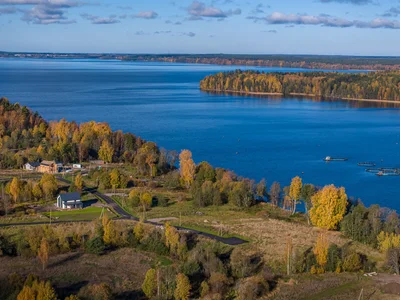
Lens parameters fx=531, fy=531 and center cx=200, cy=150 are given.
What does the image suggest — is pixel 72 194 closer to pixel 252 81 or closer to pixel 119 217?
pixel 119 217

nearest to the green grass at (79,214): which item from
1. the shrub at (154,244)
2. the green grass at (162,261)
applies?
the shrub at (154,244)

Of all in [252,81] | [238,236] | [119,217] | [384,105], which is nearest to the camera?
[238,236]

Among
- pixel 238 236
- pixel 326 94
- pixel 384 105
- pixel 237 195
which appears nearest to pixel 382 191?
pixel 237 195

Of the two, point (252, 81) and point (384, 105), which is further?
point (252, 81)

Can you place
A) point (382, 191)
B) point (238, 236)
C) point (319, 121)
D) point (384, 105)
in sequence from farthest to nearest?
point (384, 105), point (319, 121), point (382, 191), point (238, 236)

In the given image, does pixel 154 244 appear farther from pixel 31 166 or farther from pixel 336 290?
pixel 31 166

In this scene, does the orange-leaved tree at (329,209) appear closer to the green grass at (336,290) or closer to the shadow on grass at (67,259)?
the green grass at (336,290)
